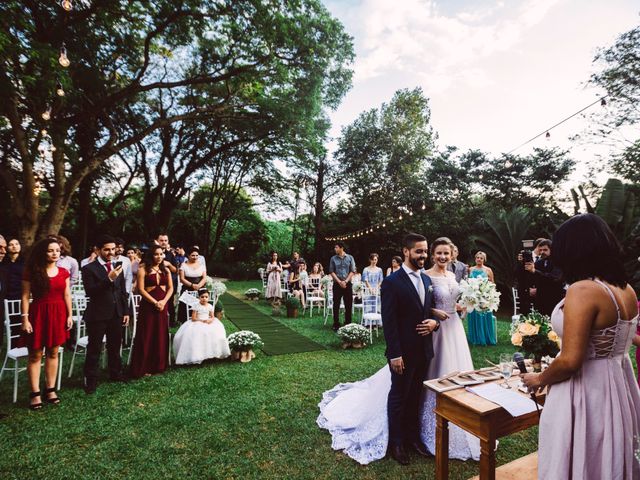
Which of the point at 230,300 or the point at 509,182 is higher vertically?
the point at 509,182

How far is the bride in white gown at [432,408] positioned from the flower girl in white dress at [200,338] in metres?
2.91

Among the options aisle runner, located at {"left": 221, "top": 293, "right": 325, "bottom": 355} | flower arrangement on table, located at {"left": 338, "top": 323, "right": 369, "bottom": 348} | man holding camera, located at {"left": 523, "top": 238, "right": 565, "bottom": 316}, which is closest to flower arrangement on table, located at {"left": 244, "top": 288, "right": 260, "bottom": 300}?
aisle runner, located at {"left": 221, "top": 293, "right": 325, "bottom": 355}

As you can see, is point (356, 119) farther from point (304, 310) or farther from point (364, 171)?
point (304, 310)

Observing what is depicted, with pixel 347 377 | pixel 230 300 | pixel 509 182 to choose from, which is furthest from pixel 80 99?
pixel 509 182

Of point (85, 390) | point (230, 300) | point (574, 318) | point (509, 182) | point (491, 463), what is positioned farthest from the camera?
point (509, 182)

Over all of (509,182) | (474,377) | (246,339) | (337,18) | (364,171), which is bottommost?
(246,339)

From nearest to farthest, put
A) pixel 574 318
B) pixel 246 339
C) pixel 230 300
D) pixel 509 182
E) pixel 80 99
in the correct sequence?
1. pixel 574 318
2. pixel 246 339
3. pixel 80 99
4. pixel 230 300
5. pixel 509 182

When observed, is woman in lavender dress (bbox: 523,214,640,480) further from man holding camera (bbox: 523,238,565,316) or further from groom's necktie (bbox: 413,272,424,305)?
man holding camera (bbox: 523,238,565,316)

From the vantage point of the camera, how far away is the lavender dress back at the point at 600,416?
1.53 metres

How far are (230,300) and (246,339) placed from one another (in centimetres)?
854

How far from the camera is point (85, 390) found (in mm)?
4480

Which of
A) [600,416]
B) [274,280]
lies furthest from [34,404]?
[274,280]

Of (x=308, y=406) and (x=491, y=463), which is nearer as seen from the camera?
(x=491, y=463)

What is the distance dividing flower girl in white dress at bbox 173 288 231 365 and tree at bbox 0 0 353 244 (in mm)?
5973
